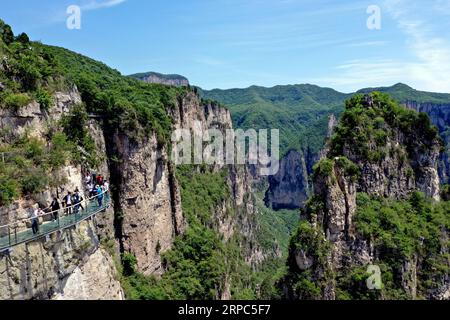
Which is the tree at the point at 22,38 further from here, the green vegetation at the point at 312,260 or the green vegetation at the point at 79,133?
the green vegetation at the point at 312,260

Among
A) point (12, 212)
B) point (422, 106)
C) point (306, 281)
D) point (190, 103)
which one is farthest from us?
point (422, 106)

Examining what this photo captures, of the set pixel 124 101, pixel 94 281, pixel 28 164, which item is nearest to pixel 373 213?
pixel 124 101

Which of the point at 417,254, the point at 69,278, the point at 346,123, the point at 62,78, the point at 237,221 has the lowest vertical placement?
the point at 237,221

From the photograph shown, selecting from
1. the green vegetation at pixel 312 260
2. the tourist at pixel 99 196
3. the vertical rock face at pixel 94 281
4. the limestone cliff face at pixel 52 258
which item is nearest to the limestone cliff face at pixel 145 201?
the limestone cliff face at pixel 52 258

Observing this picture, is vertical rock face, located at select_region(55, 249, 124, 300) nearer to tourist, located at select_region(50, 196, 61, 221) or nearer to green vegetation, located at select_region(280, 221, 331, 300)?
tourist, located at select_region(50, 196, 61, 221)

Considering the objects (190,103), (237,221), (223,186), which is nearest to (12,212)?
(190,103)

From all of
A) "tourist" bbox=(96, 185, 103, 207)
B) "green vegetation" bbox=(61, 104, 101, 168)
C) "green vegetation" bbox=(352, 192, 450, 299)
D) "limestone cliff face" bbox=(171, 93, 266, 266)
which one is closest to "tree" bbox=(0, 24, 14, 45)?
"green vegetation" bbox=(61, 104, 101, 168)

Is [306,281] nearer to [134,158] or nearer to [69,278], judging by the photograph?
[134,158]
